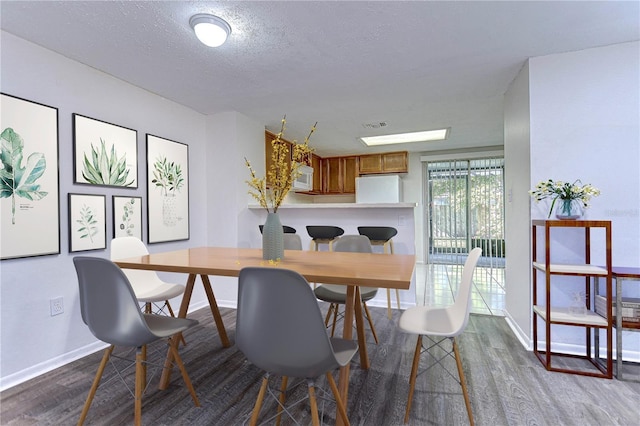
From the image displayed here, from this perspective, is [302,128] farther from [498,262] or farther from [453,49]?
[498,262]

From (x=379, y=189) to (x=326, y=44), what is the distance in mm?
3760

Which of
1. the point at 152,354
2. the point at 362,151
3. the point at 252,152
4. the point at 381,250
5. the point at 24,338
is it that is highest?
the point at 362,151

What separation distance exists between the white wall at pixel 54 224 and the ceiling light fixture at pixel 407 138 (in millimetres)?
3307

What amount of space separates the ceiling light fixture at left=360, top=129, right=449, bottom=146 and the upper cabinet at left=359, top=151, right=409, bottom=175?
617 mm

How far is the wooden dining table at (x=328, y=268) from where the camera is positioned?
1353mm

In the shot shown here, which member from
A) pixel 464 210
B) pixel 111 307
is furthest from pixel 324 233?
pixel 464 210

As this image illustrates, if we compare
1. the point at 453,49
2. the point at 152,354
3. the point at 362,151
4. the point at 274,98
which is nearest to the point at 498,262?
the point at 362,151

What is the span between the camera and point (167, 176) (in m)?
3.18

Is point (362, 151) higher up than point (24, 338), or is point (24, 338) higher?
point (362, 151)

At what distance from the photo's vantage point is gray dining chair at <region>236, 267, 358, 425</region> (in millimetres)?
1077

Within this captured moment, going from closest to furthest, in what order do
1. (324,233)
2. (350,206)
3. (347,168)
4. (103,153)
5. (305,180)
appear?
(103,153)
(324,233)
(350,206)
(305,180)
(347,168)

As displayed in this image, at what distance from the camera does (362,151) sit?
5.79m

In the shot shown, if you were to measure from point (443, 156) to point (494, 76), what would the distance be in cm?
316

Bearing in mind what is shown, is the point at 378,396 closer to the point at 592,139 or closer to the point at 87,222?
the point at 592,139
